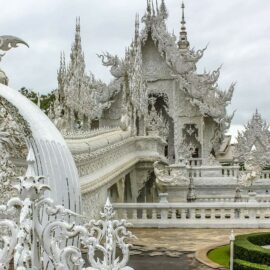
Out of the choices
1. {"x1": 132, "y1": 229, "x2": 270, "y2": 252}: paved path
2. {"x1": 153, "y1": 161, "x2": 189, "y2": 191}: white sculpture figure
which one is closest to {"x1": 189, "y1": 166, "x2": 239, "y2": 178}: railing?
{"x1": 153, "y1": 161, "x2": 189, "y2": 191}: white sculpture figure

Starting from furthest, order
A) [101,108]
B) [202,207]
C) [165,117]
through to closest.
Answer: [165,117] < [101,108] < [202,207]

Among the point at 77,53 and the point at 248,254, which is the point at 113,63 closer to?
the point at 77,53

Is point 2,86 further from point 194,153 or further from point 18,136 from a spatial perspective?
point 194,153

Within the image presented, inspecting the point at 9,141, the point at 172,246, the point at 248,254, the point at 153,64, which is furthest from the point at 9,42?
the point at 153,64

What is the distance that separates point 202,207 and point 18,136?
817cm

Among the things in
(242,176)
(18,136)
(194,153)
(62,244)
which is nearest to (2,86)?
(18,136)

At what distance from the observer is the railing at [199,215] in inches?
493

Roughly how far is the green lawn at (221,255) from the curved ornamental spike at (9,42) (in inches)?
184

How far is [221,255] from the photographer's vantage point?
30.7 ft

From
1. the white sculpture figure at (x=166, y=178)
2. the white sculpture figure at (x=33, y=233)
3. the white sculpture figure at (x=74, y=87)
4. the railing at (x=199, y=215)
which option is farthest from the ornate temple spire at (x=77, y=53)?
the white sculpture figure at (x=33, y=233)

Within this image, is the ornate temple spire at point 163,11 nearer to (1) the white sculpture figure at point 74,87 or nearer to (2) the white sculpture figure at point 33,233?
(1) the white sculpture figure at point 74,87

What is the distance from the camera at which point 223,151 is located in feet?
97.8

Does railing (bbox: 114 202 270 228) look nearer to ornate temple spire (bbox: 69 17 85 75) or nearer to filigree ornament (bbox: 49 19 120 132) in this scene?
filigree ornament (bbox: 49 19 120 132)

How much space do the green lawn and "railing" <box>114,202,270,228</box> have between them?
2550mm
